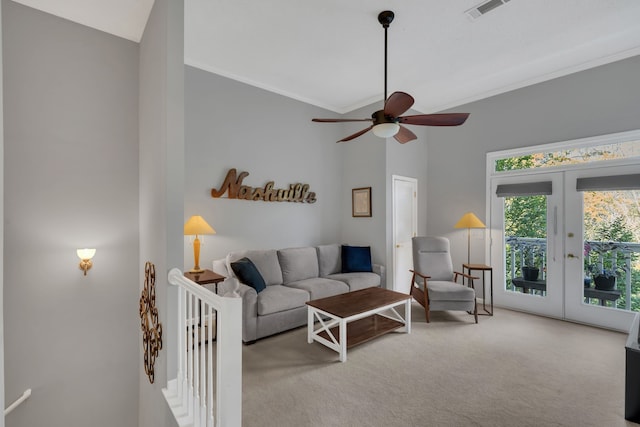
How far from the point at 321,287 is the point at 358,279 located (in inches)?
25.5

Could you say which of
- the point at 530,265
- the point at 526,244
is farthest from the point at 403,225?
the point at 530,265

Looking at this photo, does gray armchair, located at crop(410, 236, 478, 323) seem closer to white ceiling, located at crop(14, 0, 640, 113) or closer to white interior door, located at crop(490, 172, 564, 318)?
white interior door, located at crop(490, 172, 564, 318)

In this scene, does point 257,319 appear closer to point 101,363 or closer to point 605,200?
point 101,363

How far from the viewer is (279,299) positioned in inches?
131

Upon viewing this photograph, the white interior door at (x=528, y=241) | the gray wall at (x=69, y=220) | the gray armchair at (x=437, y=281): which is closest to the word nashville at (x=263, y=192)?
the gray wall at (x=69, y=220)

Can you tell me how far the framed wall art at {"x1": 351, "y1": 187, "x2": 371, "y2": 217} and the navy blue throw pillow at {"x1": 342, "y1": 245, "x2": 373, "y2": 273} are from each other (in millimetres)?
608

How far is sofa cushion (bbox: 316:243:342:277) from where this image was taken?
4495mm

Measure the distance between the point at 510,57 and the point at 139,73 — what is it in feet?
13.4

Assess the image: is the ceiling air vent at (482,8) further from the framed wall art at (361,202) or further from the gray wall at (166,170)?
the framed wall art at (361,202)

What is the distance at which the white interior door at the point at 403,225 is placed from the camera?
4.80m

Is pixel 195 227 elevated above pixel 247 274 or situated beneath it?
elevated above

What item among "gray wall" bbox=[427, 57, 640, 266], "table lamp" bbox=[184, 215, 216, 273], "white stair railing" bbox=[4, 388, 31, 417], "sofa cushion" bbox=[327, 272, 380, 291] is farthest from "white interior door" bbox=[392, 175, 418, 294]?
"white stair railing" bbox=[4, 388, 31, 417]

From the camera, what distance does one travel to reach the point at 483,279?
167 inches

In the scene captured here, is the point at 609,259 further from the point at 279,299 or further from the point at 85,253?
the point at 85,253
